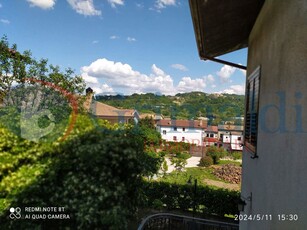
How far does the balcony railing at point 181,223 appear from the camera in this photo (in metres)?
5.20

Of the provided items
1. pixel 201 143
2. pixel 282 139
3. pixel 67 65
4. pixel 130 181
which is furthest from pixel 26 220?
pixel 201 143

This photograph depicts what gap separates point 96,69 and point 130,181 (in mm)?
30293

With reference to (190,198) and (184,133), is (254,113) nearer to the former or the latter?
(190,198)

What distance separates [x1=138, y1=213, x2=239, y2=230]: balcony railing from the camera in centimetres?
520

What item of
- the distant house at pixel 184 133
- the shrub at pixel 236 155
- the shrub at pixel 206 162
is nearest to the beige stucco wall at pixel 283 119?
the shrub at pixel 206 162

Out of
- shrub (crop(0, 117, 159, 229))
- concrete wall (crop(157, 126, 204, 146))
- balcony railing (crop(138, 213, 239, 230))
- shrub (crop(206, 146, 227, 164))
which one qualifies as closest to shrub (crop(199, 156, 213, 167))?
shrub (crop(206, 146, 227, 164))

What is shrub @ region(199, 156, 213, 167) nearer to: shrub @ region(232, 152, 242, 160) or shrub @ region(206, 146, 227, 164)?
shrub @ region(206, 146, 227, 164)

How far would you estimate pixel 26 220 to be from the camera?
3.30 m

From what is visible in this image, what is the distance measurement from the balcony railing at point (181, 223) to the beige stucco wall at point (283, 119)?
2.51m

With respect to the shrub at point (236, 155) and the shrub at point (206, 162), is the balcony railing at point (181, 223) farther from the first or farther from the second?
the shrub at point (236, 155)

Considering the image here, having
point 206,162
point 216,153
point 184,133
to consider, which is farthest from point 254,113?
point 184,133

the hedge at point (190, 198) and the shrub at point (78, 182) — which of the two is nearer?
the shrub at point (78, 182)

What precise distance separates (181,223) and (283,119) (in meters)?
4.47

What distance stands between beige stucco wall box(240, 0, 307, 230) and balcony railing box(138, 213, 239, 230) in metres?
2.51
